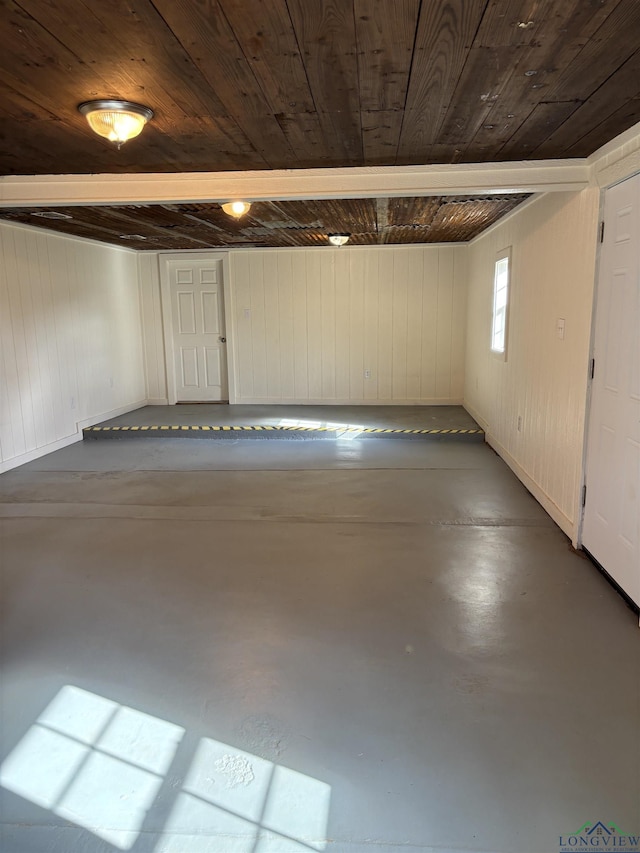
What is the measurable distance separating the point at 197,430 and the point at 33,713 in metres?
4.66

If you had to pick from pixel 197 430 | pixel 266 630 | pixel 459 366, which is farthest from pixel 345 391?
pixel 266 630

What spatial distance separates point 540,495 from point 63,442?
16.4 feet

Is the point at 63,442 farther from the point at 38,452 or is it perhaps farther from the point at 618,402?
the point at 618,402

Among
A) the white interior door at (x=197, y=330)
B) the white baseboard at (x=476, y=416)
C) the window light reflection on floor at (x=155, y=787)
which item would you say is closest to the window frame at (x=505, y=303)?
the white baseboard at (x=476, y=416)

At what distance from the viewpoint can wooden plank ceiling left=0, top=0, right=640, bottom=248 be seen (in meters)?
1.74

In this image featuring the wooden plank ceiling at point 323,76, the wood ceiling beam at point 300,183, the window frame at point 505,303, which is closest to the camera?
the wooden plank ceiling at point 323,76

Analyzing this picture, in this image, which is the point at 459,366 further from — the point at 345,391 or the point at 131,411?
the point at 131,411

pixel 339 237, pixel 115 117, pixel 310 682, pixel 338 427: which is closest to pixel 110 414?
pixel 338 427

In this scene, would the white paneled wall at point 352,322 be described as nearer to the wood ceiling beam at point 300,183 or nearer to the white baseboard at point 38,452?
the white baseboard at point 38,452

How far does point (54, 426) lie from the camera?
6.13 m

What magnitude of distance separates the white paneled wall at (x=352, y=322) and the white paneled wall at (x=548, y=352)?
1.80 metres

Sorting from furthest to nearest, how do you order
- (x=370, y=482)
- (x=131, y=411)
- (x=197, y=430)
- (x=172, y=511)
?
(x=131, y=411) < (x=197, y=430) < (x=370, y=482) < (x=172, y=511)

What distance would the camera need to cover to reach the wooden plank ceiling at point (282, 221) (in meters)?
4.83

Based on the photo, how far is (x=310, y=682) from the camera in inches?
90.4
